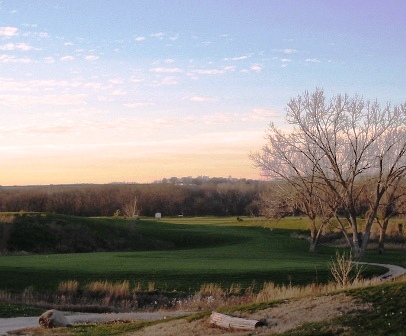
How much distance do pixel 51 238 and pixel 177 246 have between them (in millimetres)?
11642

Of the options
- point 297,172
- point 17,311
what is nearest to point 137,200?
point 297,172

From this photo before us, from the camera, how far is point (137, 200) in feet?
332

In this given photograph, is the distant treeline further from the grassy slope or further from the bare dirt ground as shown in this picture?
the bare dirt ground

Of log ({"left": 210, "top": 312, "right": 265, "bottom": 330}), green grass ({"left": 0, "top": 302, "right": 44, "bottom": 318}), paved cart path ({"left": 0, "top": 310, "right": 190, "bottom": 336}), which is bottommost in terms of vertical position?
green grass ({"left": 0, "top": 302, "right": 44, "bottom": 318})

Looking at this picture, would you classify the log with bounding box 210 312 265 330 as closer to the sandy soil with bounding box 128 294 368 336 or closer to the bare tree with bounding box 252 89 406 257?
the sandy soil with bounding box 128 294 368 336

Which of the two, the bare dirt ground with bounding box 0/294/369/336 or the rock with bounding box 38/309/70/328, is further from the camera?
the rock with bounding box 38/309/70/328

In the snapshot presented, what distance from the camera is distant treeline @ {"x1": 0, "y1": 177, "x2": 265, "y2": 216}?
3632 inches

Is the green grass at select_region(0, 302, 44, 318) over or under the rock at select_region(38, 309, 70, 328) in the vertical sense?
under

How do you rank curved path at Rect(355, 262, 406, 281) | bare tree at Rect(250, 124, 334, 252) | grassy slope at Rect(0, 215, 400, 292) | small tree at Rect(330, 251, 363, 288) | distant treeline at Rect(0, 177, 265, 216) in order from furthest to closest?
1. distant treeline at Rect(0, 177, 265, 216)
2. bare tree at Rect(250, 124, 334, 252)
3. curved path at Rect(355, 262, 406, 281)
4. grassy slope at Rect(0, 215, 400, 292)
5. small tree at Rect(330, 251, 363, 288)

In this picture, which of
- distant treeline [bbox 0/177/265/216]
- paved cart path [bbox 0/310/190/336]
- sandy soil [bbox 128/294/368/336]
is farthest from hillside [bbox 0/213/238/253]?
sandy soil [bbox 128/294/368/336]

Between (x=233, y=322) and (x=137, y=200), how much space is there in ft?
288

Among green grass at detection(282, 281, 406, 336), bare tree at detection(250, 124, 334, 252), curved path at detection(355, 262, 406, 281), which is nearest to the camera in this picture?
green grass at detection(282, 281, 406, 336)

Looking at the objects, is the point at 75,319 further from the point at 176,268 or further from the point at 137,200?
the point at 137,200

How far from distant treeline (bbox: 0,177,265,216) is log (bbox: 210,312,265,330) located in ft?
250
